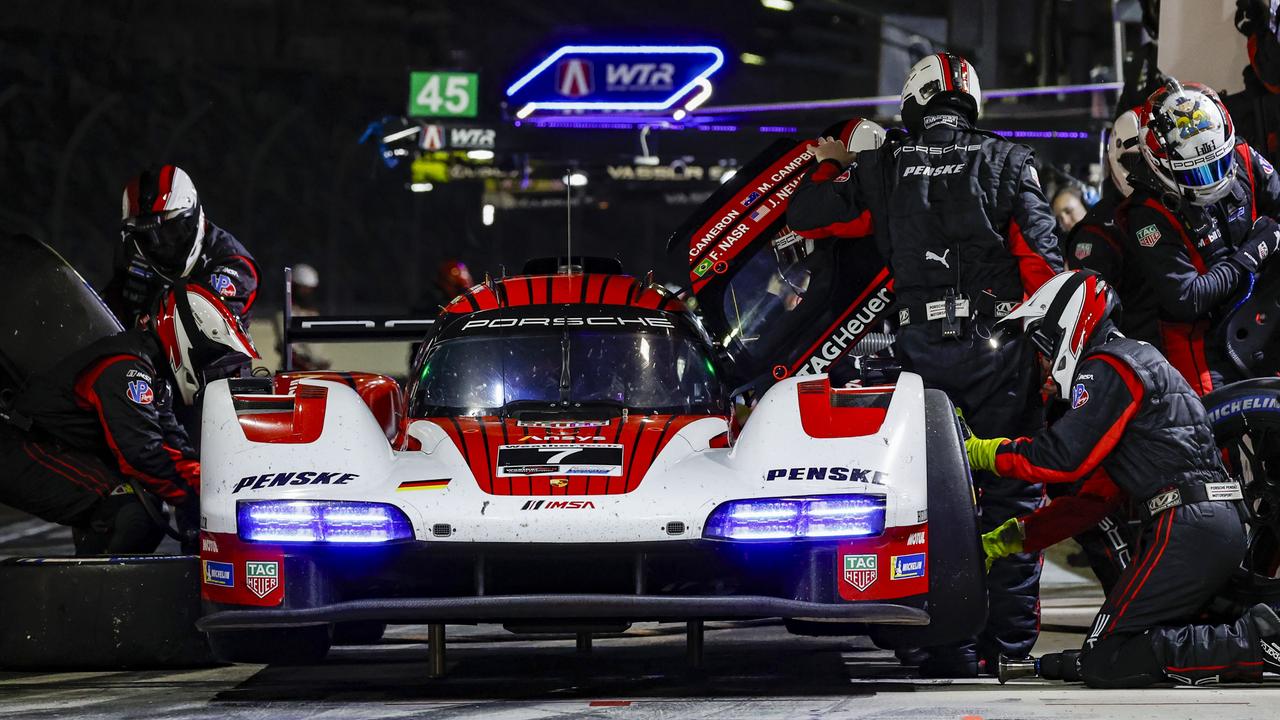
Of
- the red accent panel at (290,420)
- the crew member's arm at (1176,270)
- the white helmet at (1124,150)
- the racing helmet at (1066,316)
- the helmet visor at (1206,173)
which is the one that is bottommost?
the red accent panel at (290,420)

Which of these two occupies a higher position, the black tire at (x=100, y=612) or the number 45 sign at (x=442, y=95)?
the number 45 sign at (x=442, y=95)

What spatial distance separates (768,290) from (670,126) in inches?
653

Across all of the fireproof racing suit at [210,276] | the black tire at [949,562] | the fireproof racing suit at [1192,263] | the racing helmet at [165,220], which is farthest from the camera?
the fireproof racing suit at [210,276]

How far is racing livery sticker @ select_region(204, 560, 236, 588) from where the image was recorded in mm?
4871

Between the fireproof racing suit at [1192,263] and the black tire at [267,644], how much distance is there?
11.1ft

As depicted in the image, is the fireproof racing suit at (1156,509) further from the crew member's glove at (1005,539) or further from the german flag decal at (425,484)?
the german flag decal at (425,484)

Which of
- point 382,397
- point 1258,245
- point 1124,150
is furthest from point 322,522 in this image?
point 1124,150

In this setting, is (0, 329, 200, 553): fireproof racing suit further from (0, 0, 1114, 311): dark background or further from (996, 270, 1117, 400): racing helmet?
(0, 0, 1114, 311): dark background

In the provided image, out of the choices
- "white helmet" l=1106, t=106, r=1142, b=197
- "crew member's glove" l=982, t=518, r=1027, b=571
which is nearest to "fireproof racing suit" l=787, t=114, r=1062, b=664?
"crew member's glove" l=982, t=518, r=1027, b=571

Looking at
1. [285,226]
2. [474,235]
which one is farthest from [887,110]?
[285,226]

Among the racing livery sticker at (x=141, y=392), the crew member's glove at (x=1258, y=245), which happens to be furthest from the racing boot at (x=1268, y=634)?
the racing livery sticker at (x=141, y=392)

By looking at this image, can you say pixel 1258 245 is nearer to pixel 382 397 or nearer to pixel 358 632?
pixel 382 397

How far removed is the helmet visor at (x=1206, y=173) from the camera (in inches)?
245

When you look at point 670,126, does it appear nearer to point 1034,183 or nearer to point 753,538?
point 1034,183
